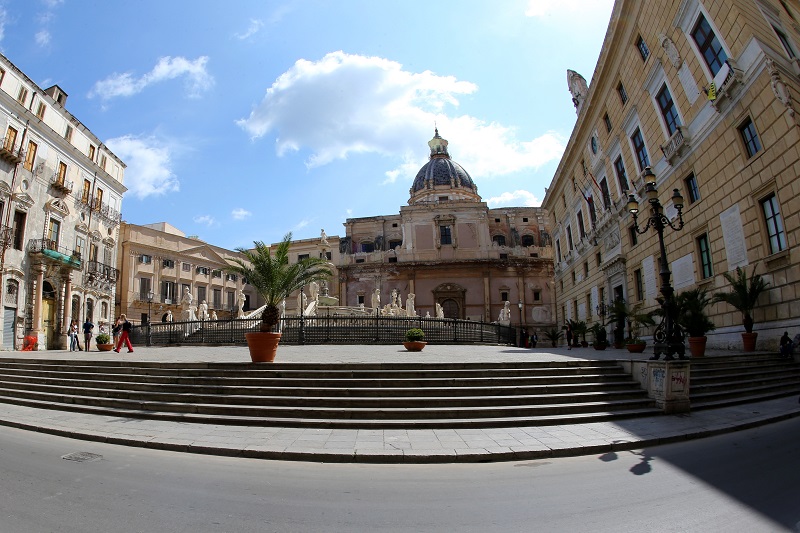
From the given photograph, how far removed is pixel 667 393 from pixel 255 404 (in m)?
7.98

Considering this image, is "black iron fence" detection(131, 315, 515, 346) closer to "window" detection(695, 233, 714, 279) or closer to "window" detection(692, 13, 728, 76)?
"window" detection(695, 233, 714, 279)

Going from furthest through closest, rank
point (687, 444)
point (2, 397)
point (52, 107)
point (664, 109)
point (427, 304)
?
point (427, 304)
point (52, 107)
point (664, 109)
point (2, 397)
point (687, 444)

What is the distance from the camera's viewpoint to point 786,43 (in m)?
14.2

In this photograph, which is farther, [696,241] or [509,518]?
[696,241]

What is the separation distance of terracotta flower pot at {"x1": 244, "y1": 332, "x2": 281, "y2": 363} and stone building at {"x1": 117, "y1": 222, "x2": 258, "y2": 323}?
35262 mm

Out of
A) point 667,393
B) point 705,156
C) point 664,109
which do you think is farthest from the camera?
point 664,109

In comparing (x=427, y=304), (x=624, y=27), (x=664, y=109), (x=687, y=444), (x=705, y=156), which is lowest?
(x=687, y=444)

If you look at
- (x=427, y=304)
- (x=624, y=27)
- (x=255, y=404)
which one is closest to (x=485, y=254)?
(x=427, y=304)

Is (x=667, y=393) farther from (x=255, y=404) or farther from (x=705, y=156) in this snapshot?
(x=705, y=156)

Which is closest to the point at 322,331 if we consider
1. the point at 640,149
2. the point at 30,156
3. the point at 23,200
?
the point at 640,149

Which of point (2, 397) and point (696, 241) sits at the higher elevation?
point (696, 241)

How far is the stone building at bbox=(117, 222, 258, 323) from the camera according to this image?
4288 centimetres

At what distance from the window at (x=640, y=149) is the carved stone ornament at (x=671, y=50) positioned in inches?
158

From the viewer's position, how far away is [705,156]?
1578 centimetres
